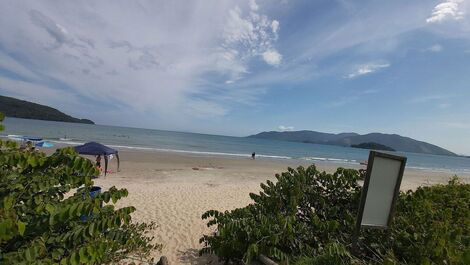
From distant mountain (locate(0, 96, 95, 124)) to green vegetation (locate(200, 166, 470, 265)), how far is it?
123 metres

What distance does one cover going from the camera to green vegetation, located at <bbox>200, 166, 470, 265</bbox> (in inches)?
123

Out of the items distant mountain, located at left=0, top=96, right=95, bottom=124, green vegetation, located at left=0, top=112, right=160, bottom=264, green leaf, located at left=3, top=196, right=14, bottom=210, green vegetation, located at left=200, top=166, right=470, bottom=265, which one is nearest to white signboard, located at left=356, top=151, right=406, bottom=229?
green vegetation, located at left=200, top=166, right=470, bottom=265

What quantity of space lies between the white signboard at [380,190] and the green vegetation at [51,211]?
2.59 metres

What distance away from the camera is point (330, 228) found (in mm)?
3660

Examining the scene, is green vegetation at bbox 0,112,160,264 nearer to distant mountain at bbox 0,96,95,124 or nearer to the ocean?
the ocean

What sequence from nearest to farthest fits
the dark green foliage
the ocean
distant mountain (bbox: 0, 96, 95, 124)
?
1. the dark green foliage
2. the ocean
3. distant mountain (bbox: 0, 96, 95, 124)

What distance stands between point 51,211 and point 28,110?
137541mm

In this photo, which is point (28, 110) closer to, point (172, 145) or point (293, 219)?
point (172, 145)

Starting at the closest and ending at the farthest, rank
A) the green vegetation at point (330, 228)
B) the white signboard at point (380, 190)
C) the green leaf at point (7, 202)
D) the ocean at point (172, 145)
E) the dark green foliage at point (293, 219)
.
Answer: the green leaf at point (7, 202) < the green vegetation at point (330, 228) < the white signboard at point (380, 190) < the dark green foliage at point (293, 219) < the ocean at point (172, 145)

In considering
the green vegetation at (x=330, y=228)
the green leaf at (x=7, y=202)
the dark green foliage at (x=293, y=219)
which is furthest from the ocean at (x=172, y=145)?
the green leaf at (x=7, y=202)

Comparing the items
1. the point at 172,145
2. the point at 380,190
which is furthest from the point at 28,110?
the point at 380,190

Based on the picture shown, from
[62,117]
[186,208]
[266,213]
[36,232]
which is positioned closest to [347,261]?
[266,213]

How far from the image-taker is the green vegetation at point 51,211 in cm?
170

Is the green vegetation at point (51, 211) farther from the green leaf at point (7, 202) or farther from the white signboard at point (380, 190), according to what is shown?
the white signboard at point (380, 190)
